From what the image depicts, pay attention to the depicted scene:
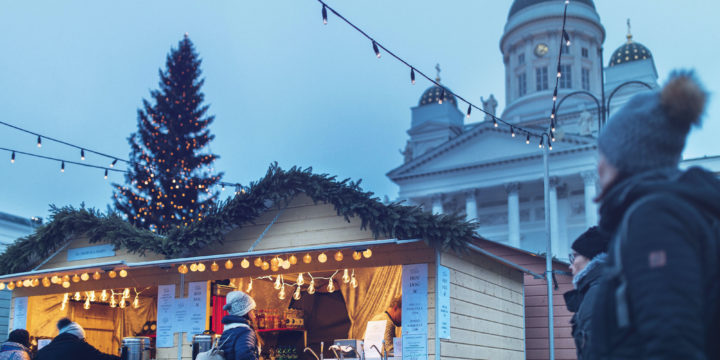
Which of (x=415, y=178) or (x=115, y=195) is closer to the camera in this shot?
(x=115, y=195)

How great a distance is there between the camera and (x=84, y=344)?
23.1 feet

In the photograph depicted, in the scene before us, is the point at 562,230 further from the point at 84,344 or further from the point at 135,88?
the point at 135,88

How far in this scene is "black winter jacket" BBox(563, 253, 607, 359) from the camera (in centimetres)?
389

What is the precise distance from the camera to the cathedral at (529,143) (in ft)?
135

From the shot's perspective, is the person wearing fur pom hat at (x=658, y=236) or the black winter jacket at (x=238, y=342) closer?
the person wearing fur pom hat at (x=658, y=236)

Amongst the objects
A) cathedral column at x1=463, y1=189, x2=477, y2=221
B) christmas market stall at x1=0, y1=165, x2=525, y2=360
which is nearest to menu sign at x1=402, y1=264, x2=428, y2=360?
christmas market stall at x1=0, y1=165, x2=525, y2=360

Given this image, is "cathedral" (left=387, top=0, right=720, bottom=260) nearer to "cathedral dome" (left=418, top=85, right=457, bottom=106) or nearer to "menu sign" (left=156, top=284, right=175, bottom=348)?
"cathedral dome" (left=418, top=85, right=457, bottom=106)

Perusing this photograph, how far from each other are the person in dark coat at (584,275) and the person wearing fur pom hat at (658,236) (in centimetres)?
199

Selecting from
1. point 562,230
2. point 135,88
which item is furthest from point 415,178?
point 135,88

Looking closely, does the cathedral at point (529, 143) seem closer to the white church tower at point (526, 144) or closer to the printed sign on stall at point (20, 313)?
the white church tower at point (526, 144)

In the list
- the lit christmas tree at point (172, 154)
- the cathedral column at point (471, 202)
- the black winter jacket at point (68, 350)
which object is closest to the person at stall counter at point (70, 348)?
the black winter jacket at point (68, 350)

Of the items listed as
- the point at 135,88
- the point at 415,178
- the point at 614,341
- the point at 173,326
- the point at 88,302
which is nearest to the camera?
the point at 614,341

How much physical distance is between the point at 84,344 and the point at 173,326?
13.6ft

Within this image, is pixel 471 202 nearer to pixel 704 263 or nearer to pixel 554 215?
A: pixel 554 215
